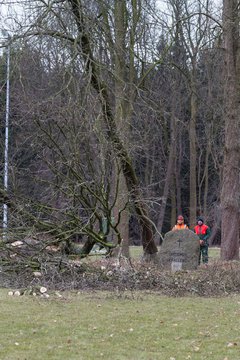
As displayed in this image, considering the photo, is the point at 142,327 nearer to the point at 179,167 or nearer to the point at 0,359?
the point at 0,359

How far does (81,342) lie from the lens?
7145 mm

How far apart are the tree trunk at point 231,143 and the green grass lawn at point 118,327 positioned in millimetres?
8077

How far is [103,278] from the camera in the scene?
12.3 metres

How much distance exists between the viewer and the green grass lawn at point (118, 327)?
21.8 feet

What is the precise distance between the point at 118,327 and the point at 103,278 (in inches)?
162

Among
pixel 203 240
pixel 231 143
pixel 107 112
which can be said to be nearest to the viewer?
pixel 107 112

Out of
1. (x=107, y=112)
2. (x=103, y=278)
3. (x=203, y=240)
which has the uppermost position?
(x=107, y=112)

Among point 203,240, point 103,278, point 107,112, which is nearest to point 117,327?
point 103,278

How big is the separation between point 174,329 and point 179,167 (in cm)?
3537

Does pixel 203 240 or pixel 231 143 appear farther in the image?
pixel 203 240

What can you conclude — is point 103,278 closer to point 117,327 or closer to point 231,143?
point 117,327

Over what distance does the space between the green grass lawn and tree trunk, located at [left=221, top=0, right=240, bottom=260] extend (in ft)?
26.5

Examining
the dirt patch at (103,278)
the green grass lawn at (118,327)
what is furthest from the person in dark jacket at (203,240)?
the green grass lawn at (118,327)

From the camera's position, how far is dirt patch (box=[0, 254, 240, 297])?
11859 mm
